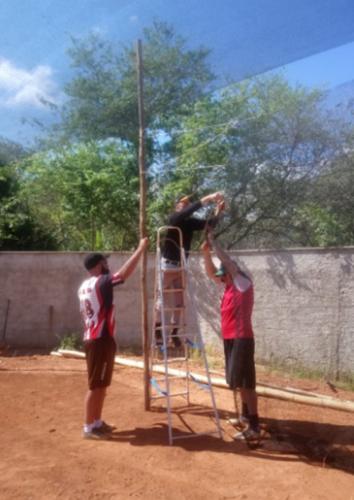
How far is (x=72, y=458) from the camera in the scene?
14.6 ft

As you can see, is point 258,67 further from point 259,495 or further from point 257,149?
point 259,495

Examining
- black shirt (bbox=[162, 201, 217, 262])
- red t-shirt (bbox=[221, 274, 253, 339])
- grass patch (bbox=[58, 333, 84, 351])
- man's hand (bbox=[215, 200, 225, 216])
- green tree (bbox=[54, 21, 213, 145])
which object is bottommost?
grass patch (bbox=[58, 333, 84, 351])

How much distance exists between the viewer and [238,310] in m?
5.16

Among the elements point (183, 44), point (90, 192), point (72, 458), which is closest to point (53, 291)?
point (90, 192)

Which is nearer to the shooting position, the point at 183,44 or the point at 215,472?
the point at 215,472

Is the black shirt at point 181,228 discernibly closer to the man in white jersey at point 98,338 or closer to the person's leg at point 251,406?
the man in white jersey at point 98,338

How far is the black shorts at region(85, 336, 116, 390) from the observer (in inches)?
195

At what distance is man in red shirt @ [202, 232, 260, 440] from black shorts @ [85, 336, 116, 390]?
45.8 inches

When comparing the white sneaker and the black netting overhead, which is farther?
the white sneaker

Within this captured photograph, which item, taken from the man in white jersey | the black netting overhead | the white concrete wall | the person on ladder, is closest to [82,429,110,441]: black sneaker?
the man in white jersey

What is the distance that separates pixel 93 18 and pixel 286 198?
573 cm

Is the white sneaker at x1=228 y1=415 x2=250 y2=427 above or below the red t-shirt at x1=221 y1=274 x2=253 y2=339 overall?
below

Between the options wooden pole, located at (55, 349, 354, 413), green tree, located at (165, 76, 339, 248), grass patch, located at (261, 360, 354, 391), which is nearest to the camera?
wooden pole, located at (55, 349, 354, 413)

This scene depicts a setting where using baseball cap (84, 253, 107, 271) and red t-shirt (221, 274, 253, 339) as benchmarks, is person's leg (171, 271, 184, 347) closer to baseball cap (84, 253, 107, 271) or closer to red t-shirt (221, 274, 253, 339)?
red t-shirt (221, 274, 253, 339)
